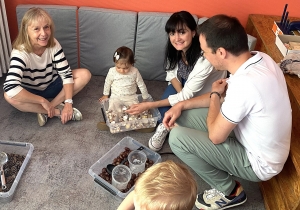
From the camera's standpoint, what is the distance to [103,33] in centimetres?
242

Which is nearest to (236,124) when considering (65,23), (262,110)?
(262,110)

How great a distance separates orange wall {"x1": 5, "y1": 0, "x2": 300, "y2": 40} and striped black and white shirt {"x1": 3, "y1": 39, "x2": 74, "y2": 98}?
1.72ft

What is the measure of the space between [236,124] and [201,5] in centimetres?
127

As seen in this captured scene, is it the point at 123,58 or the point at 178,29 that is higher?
the point at 178,29

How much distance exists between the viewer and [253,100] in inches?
51.6

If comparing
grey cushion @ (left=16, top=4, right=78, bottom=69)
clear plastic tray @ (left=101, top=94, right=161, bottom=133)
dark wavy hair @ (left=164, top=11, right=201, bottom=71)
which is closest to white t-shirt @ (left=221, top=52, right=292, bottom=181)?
dark wavy hair @ (left=164, top=11, right=201, bottom=71)

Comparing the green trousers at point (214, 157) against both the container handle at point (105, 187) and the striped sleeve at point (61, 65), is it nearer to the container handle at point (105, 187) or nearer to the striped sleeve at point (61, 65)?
the container handle at point (105, 187)

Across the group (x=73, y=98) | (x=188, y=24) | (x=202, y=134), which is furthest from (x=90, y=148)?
(x=188, y=24)

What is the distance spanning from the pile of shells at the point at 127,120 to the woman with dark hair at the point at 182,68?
72 millimetres

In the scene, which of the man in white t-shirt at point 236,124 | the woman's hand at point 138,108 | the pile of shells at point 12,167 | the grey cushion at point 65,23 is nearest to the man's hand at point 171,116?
the man in white t-shirt at point 236,124

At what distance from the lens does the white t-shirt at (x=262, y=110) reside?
131 centimetres

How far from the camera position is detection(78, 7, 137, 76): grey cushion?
236cm

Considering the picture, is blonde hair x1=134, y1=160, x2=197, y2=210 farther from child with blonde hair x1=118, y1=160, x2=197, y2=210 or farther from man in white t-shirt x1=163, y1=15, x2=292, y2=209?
man in white t-shirt x1=163, y1=15, x2=292, y2=209

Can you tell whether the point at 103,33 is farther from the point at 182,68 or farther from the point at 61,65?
the point at 182,68
